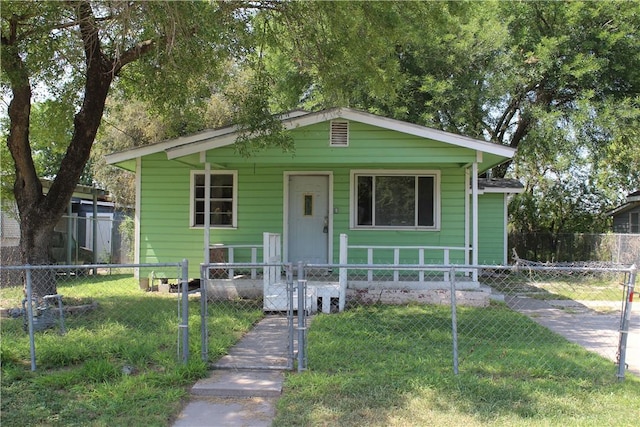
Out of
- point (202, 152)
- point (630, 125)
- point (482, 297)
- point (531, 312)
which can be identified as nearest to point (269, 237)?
point (202, 152)

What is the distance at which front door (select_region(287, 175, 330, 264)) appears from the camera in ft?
36.1

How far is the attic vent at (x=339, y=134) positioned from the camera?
388 inches

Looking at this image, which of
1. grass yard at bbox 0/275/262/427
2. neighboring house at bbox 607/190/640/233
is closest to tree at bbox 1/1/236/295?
grass yard at bbox 0/275/262/427

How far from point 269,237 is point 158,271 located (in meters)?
3.84

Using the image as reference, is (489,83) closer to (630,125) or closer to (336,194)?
(630,125)

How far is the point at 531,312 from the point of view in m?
9.20

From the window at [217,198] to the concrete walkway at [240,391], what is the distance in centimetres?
530

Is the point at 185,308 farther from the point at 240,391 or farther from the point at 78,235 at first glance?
the point at 78,235

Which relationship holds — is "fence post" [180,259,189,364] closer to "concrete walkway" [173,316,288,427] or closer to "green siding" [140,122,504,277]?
"concrete walkway" [173,316,288,427]

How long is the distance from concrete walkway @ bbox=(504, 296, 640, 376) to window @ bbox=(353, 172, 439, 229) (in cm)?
260

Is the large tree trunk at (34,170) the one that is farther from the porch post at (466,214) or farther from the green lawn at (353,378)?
the porch post at (466,214)

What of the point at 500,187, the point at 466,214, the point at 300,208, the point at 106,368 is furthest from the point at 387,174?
the point at 106,368

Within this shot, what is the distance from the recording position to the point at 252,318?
809 centimetres

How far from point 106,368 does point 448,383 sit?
11.5 feet
